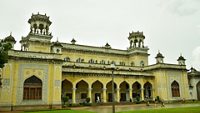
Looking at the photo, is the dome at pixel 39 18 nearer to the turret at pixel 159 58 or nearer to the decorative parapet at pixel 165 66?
the decorative parapet at pixel 165 66

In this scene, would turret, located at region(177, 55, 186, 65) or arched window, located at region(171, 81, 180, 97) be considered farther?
turret, located at region(177, 55, 186, 65)

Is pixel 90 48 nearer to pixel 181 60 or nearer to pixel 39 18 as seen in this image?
pixel 39 18

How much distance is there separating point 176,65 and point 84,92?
20918 mm

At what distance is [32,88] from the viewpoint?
3067cm

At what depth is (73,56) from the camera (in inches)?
1698

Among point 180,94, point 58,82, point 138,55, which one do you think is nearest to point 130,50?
point 138,55

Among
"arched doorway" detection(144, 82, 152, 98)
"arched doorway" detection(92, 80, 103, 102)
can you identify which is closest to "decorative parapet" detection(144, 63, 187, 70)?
"arched doorway" detection(144, 82, 152, 98)

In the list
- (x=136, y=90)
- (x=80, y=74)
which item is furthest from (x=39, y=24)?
(x=136, y=90)

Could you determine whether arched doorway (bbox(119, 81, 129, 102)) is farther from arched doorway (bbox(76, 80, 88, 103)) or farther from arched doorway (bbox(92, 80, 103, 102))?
arched doorway (bbox(76, 80, 88, 103))

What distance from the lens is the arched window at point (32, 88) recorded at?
30.3 m

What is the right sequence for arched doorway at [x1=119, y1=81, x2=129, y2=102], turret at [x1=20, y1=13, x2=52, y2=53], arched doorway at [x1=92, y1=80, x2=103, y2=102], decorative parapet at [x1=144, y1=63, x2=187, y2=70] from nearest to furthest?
turret at [x1=20, y1=13, x2=52, y2=53], arched doorway at [x1=92, y1=80, x2=103, y2=102], arched doorway at [x1=119, y1=81, x2=129, y2=102], decorative parapet at [x1=144, y1=63, x2=187, y2=70]

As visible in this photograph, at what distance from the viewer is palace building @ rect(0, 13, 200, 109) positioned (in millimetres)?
30094

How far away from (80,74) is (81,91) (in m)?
3.84

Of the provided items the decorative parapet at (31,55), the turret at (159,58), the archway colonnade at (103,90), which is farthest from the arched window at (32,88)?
the turret at (159,58)
